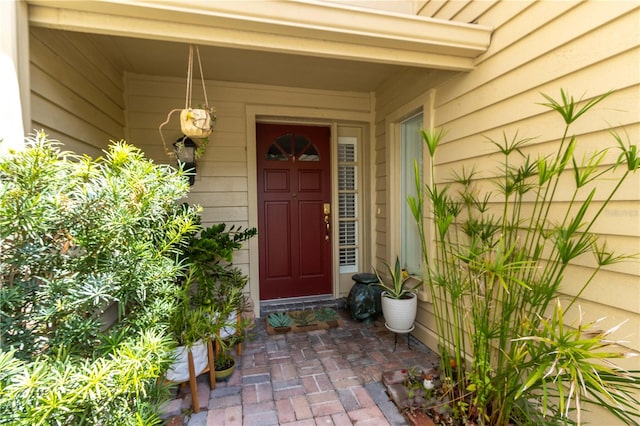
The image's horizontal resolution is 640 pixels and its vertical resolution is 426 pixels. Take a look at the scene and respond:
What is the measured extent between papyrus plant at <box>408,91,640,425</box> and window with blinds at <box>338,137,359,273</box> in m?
1.80

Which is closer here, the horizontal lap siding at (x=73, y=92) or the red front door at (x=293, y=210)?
the horizontal lap siding at (x=73, y=92)

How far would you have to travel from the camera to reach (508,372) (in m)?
1.43

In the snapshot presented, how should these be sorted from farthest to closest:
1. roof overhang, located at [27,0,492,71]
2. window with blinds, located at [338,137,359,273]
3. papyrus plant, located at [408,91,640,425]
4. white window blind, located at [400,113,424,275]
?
window with blinds, located at [338,137,359,273] < white window blind, located at [400,113,424,275] < roof overhang, located at [27,0,492,71] < papyrus plant, located at [408,91,640,425]

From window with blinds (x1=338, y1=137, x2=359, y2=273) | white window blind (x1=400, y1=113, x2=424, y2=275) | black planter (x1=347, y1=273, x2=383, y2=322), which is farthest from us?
window with blinds (x1=338, y1=137, x2=359, y2=273)

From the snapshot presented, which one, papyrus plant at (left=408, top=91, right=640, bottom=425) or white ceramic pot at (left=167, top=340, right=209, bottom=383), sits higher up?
papyrus plant at (left=408, top=91, right=640, bottom=425)

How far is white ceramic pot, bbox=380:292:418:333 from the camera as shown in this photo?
2496 millimetres

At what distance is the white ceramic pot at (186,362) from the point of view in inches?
71.6

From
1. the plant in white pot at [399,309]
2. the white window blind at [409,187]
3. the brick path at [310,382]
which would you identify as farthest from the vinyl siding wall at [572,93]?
the brick path at [310,382]

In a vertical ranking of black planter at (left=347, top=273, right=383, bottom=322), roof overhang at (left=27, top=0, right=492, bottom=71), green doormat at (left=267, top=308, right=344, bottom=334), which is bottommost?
green doormat at (left=267, top=308, right=344, bottom=334)

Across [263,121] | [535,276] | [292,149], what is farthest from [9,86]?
[535,276]

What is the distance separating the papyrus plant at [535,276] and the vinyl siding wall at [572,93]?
Answer: 5cm

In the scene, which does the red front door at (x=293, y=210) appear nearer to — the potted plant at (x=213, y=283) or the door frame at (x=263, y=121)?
the door frame at (x=263, y=121)

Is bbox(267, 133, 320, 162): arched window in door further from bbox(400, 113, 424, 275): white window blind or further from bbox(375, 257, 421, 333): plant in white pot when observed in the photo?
bbox(375, 257, 421, 333): plant in white pot

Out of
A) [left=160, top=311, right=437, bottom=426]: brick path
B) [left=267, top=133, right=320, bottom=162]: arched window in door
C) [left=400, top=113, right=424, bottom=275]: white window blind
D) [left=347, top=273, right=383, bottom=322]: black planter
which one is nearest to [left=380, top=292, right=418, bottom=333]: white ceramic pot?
[left=160, top=311, right=437, bottom=426]: brick path
